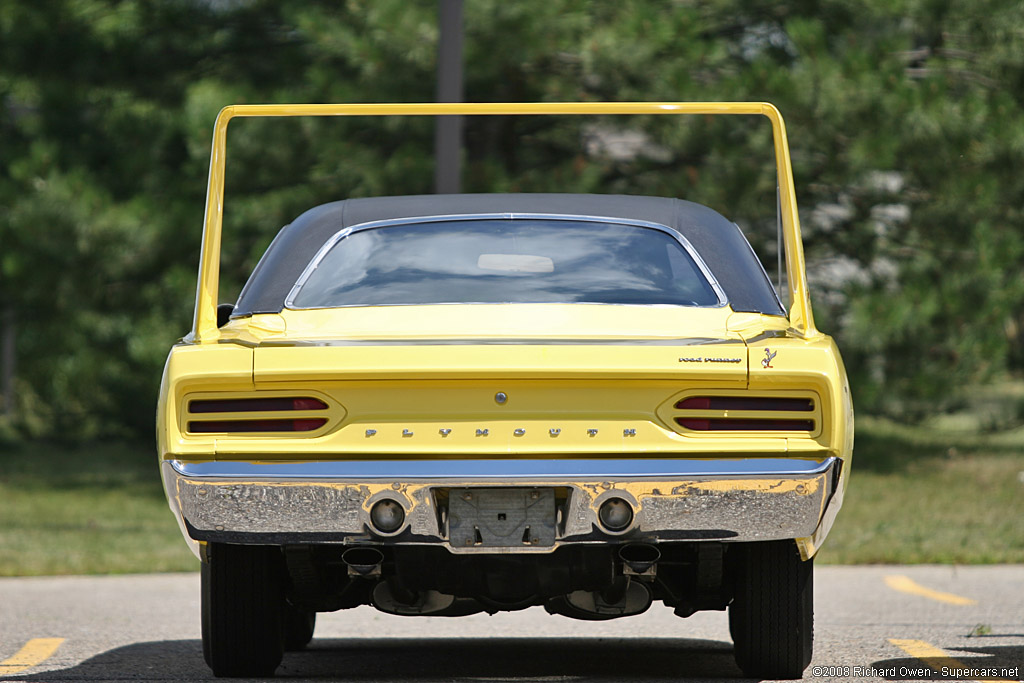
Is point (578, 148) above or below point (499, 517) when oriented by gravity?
below

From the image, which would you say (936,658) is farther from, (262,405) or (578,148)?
(578,148)

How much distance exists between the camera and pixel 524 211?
5406 mm

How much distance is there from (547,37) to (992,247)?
451 centimetres

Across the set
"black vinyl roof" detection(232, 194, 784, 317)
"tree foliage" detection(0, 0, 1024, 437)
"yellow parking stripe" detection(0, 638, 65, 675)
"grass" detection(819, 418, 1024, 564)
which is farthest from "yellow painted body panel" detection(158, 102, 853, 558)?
"tree foliage" detection(0, 0, 1024, 437)

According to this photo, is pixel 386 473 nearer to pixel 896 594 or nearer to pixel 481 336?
pixel 481 336

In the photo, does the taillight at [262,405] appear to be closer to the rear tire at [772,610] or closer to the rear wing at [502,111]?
the rear wing at [502,111]

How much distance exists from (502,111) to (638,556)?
158cm

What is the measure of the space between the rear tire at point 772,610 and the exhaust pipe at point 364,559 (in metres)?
1.14

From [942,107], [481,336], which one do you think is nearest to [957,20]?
[942,107]

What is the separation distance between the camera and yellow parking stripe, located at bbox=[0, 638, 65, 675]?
570 centimetres

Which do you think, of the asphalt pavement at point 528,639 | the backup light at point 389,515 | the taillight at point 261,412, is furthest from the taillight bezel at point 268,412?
the asphalt pavement at point 528,639

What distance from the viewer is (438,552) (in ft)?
15.2

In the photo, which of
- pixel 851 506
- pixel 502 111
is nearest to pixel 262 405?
pixel 502 111

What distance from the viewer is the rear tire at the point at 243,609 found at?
5.00 metres
